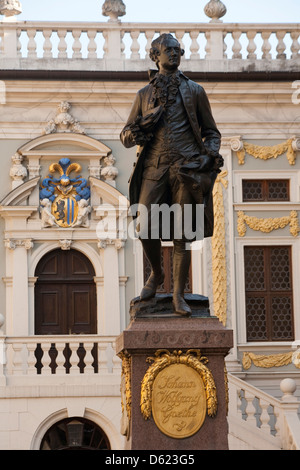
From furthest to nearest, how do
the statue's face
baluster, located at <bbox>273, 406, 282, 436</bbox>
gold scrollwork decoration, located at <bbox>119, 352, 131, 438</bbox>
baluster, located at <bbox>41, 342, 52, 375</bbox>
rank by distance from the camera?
baluster, located at <bbox>41, 342, 52, 375</bbox> < baluster, located at <bbox>273, 406, 282, 436</bbox> < the statue's face < gold scrollwork decoration, located at <bbox>119, 352, 131, 438</bbox>

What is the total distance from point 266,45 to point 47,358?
7.23 metres

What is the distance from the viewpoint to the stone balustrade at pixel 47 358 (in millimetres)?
17625

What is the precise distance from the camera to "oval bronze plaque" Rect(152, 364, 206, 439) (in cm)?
956

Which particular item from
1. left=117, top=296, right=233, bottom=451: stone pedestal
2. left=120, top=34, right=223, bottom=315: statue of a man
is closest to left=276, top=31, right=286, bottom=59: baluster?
left=120, top=34, right=223, bottom=315: statue of a man

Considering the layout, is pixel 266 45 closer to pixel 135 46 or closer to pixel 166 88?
pixel 135 46

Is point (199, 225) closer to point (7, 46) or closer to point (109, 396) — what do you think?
point (109, 396)

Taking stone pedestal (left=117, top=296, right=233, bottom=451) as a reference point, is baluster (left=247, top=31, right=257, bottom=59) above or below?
above

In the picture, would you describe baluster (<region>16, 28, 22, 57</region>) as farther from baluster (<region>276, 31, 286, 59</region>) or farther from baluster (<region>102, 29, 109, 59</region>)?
baluster (<region>276, 31, 286, 59</region>)

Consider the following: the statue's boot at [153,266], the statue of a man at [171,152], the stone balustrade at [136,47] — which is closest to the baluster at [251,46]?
the stone balustrade at [136,47]

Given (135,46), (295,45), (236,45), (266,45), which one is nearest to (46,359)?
(135,46)

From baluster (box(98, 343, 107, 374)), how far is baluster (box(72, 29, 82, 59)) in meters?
5.59

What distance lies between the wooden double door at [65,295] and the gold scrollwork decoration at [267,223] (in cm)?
273

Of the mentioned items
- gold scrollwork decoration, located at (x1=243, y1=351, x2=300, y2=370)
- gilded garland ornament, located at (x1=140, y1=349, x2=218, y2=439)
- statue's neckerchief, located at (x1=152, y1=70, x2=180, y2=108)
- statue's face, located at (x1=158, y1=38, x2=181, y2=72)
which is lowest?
gold scrollwork decoration, located at (x1=243, y1=351, x2=300, y2=370)

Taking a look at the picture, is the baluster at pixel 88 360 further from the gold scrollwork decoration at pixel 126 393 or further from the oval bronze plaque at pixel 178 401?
the oval bronze plaque at pixel 178 401
